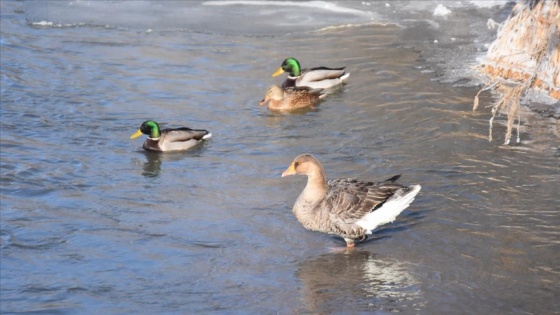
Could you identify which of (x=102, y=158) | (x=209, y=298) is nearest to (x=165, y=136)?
(x=102, y=158)

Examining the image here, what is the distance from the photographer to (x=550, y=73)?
1309 cm

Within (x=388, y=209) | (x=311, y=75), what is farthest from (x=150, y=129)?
(x=388, y=209)

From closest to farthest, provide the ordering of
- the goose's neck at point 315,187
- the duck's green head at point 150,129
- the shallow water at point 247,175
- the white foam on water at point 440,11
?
1. the shallow water at point 247,175
2. the goose's neck at point 315,187
3. the duck's green head at point 150,129
4. the white foam on water at point 440,11

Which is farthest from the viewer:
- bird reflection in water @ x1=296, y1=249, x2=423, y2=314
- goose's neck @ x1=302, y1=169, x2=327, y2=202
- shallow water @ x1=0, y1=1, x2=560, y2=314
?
goose's neck @ x1=302, y1=169, x2=327, y2=202

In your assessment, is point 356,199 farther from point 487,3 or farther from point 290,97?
point 487,3

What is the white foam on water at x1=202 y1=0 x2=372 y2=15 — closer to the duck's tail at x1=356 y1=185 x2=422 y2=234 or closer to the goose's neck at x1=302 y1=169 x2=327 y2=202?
the goose's neck at x1=302 y1=169 x2=327 y2=202

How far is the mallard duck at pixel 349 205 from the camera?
8.66 meters

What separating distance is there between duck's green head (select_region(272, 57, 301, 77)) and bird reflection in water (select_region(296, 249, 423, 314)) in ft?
23.5

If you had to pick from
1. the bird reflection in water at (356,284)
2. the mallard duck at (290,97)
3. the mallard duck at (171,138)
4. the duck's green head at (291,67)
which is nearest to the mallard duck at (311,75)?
the duck's green head at (291,67)

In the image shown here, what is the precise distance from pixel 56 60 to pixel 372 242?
30.5 feet

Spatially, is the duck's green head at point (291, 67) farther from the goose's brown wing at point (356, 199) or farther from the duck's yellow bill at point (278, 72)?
the goose's brown wing at point (356, 199)

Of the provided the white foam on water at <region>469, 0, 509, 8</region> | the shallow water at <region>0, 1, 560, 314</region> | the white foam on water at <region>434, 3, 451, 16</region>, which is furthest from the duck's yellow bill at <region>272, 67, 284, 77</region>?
the white foam on water at <region>469, 0, 509, 8</region>

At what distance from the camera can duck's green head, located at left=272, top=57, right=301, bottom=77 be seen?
1551cm

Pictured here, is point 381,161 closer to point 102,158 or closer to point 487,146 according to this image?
point 487,146
